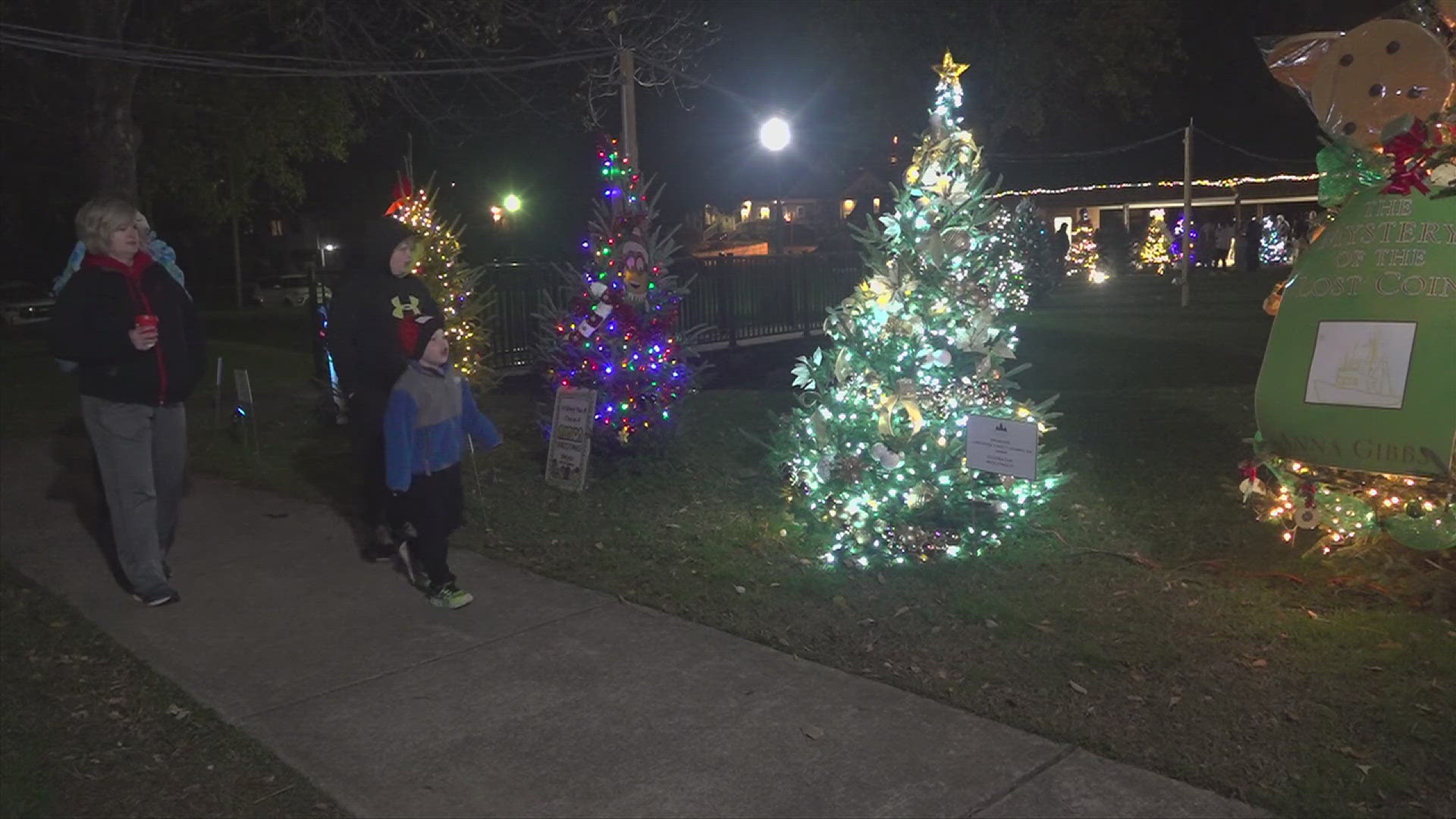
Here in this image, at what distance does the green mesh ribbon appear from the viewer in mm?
5141

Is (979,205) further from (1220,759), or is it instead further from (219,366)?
(219,366)

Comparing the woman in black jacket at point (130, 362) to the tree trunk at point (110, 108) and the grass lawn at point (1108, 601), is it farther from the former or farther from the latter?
the tree trunk at point (110, 108)

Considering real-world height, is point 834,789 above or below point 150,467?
below

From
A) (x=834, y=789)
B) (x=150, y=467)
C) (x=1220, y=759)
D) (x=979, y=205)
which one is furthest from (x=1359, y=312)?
(x=150, y=467)

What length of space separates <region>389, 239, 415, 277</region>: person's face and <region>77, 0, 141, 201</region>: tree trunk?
10207 mm

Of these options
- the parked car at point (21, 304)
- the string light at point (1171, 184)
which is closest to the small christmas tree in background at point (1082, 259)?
the string light at point (1171, 184)

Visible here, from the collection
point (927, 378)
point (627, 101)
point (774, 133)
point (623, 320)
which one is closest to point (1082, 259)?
point (774, 133)

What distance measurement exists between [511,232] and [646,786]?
3364 cm

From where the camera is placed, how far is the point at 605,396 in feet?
27.0

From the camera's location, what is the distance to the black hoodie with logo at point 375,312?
17.8 feet

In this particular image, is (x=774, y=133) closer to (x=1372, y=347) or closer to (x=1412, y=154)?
(x=1412, y=154)

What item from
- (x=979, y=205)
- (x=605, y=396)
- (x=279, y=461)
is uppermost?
(x=979, y=205)

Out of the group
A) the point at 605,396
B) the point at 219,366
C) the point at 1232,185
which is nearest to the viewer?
the point at 605,396

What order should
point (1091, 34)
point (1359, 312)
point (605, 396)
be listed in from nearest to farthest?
point (1359, 312) → point (605, 396) → point (1091, 34)
